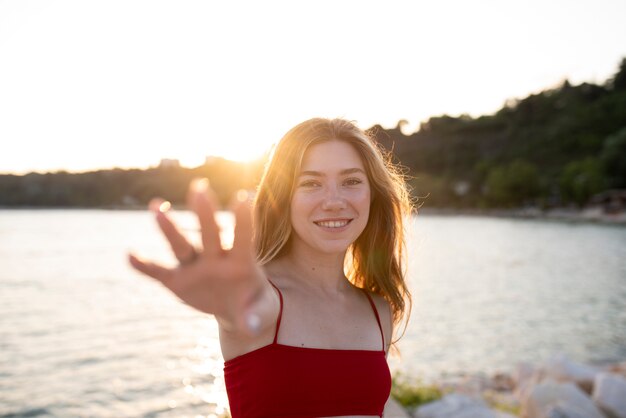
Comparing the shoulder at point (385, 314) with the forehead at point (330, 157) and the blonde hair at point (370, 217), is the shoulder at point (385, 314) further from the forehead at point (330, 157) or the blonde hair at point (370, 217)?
the forehead at point (330, 157)

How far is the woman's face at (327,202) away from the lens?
2252 millimetres

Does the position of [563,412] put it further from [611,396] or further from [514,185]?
[514,185]

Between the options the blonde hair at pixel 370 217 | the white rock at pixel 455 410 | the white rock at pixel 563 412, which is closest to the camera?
the blonde hair at pixel 370 217

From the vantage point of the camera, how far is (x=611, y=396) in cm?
743

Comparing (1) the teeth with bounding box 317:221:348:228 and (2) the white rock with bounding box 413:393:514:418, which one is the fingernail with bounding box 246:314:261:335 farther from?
(2) the white rock with bounding box 413:393:514:418

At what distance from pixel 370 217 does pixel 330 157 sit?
552 millimetres

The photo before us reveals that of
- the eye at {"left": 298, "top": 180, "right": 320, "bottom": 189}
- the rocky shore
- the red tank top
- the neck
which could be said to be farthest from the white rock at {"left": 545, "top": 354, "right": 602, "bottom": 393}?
the eye at {"left": 298, "top": 180, "right": 320, "bottom": 189}

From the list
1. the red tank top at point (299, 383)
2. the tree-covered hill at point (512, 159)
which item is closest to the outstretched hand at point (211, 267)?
the red tank top at point (299, 383)

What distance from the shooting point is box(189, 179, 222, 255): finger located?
924 mm

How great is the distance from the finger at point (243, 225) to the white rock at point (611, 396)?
790 cm

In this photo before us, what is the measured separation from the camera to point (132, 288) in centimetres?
2539

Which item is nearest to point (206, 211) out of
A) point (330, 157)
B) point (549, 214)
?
point (330, 157)

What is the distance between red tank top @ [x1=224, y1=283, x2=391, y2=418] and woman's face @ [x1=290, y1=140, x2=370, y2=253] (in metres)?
0.32

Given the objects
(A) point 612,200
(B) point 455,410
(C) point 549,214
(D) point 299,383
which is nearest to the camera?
(D) point 299,383
